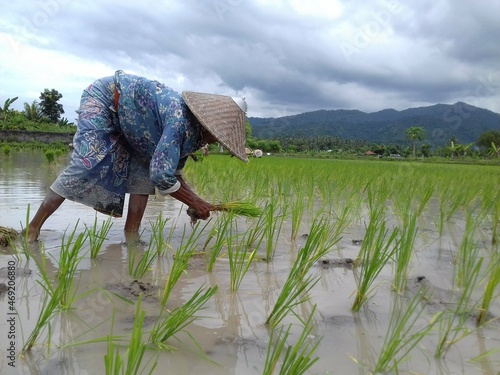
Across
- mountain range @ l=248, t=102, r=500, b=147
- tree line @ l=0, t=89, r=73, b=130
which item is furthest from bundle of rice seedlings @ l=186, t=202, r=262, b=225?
mountain range @ l=248, t=102, r=500, b=147

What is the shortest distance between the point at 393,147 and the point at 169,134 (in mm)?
61960

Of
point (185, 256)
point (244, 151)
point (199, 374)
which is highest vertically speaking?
point (244, 151)

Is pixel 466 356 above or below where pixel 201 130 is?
below

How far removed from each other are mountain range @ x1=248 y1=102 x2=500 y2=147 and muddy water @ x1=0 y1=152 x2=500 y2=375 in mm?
97415

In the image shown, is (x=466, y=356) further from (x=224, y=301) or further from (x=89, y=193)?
(x=89, y=193)

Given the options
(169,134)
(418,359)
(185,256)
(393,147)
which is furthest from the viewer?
(393,147)

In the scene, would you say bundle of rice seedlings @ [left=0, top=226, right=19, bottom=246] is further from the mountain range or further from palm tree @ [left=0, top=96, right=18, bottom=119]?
the mountain range

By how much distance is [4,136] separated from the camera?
78.4 feet

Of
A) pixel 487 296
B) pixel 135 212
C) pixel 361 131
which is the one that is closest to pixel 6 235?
pixel 135 212

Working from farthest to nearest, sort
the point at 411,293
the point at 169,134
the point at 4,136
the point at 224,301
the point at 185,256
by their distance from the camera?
1. the point at 4,136
2. the point at 169,134
3. the point at 411,293
4. the point at 224,301
5. the point at 185,256

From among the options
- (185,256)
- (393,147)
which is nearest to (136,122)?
(185,256)

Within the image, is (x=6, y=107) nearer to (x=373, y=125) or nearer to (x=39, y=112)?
(x=39, y=112)

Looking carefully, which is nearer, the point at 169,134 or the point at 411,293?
the point at 411,293

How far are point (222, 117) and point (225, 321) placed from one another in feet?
3.42
